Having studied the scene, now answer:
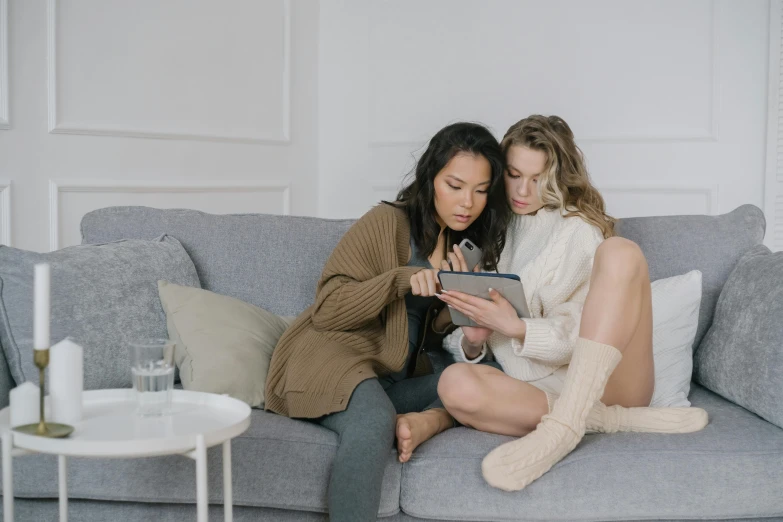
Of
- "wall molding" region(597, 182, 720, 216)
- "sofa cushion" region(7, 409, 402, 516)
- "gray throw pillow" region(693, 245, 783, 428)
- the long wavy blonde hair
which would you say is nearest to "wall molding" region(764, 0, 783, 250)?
"wall molding" region(597, 182, 720, 216)

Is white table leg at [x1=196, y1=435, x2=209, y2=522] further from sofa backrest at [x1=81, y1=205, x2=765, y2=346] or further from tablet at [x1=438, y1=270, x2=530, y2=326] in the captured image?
sofa backrest at [x1=81, y1=205, x2=765, y2=346]

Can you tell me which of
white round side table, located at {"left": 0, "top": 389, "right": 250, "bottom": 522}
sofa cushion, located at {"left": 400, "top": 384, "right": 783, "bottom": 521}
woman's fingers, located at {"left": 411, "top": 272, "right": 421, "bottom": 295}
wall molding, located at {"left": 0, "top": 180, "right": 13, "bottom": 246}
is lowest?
sofa cushion, located at {"left": 400, "top": 384, "right": 783, "bottom": 521}

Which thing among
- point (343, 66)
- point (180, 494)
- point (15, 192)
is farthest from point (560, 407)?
point (343, 66)

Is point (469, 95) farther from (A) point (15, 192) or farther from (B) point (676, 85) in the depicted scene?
(A) point (15, 192)

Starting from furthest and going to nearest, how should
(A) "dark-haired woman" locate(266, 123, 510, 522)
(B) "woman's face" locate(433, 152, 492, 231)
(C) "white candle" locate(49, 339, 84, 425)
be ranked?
1. (B) "woman's face" locate(433, 152, 492, 231)
2. (A) "dark-haired woman" locate(266, 123, 510, 522)
3. (C) "white candle" locate(49, 339, 84, 425)

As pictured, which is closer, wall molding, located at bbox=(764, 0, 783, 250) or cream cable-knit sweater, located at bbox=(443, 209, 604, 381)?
cream cable-knit sweater, located at bbox=(443, 209, 604, 381)

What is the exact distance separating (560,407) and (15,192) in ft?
6.34

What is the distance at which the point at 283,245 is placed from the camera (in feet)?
7.63

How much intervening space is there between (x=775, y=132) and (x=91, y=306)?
10.2ft

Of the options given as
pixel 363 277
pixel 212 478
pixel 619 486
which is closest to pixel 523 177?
pixel 363 277

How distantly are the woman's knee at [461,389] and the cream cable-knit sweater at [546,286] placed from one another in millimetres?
196

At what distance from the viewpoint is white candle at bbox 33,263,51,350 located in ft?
4.21

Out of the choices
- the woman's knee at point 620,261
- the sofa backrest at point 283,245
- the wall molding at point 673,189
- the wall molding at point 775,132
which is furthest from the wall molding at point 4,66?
the wall molding at point 775,132

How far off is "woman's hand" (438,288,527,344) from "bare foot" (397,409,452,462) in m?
0.25
